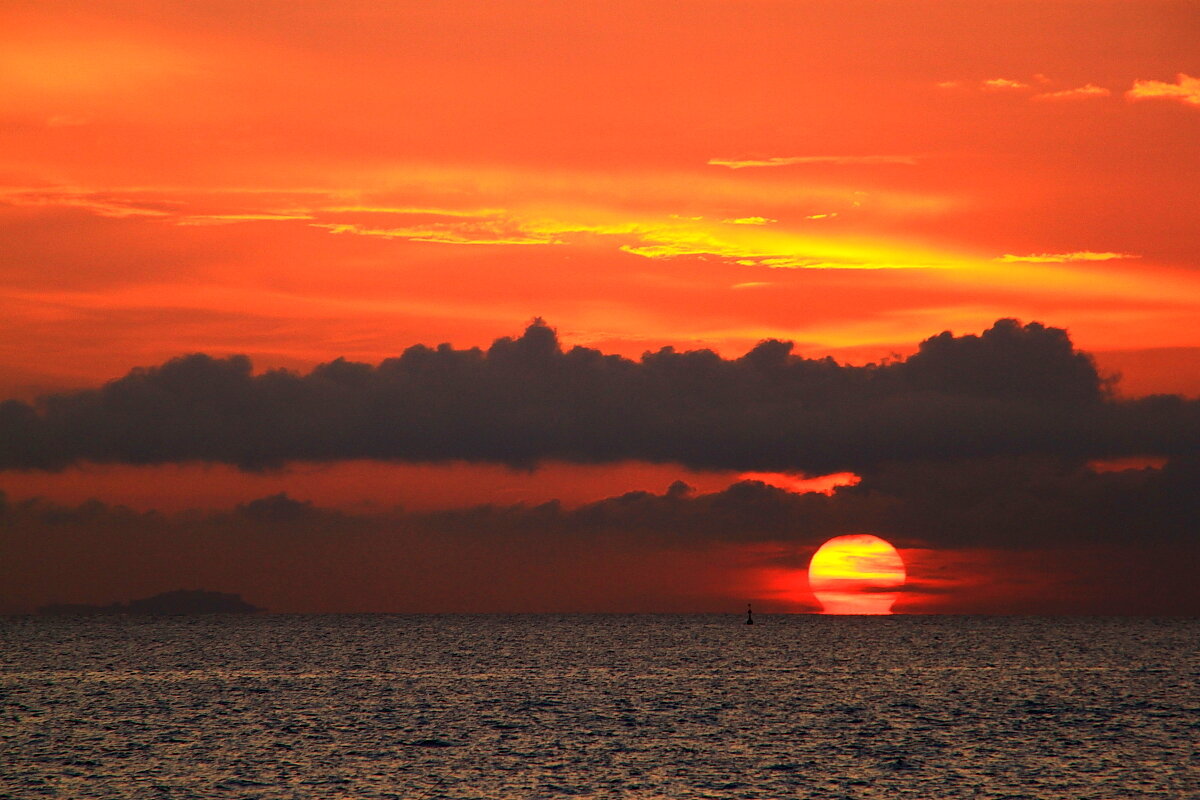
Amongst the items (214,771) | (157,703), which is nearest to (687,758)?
(214,771)

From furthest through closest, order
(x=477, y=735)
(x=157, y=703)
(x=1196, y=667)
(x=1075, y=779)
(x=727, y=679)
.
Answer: (x=1196, y=667), (x=727, y=679), (x=157, y=703), (x=477, y=735), (x=1075, y=779)

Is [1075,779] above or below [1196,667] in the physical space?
above

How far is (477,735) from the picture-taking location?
90.1 metres

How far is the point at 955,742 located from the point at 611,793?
3461cm

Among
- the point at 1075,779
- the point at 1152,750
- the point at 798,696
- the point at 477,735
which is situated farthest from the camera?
the point at 798,696

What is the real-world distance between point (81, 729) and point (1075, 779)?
233ft

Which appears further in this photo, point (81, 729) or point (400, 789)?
point (81, 729)

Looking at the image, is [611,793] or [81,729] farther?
[81,729]

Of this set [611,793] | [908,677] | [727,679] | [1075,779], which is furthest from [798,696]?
[611,793]

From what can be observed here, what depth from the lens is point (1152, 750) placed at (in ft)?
275

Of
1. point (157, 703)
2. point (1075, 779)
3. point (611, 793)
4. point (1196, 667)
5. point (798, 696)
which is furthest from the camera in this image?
point (1196, 667)

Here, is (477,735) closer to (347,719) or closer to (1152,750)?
(347,719)

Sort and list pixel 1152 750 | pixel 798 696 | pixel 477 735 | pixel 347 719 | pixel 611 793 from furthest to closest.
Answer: pixel 798 696 < pixel 347 719 < pixel 477 735 < pixel 1152 750 < pixel 611 793

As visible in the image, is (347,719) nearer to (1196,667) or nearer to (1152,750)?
Result: (1152,750)
